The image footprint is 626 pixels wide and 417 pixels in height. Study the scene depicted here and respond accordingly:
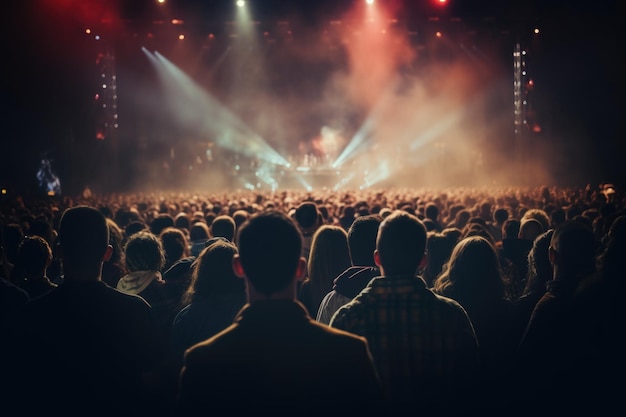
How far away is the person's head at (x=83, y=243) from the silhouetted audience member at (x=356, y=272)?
1.51 metres

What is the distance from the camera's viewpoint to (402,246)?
319 cm

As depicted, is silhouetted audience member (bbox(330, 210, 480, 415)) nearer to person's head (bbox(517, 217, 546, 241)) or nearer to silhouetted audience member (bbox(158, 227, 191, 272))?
silhouetted audience member (bbox(158, 227, 191, 272))

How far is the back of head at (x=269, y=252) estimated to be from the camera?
2.37 meters

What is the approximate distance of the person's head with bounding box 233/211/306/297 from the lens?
237 cm

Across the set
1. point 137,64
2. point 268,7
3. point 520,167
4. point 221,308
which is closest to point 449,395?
point 221,308

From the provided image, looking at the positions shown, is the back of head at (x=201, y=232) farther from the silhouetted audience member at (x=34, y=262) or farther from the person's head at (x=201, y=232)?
the silhouetted audience member at (x=34, y=262)

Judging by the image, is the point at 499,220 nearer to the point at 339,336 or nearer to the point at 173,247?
the point at 173,247

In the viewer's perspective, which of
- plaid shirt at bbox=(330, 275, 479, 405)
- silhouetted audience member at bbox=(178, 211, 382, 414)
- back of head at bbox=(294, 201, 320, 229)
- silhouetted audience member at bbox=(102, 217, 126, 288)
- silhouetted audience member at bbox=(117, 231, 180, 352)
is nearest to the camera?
silhouetted audience member at bbox=(178, 211, 382, 414)

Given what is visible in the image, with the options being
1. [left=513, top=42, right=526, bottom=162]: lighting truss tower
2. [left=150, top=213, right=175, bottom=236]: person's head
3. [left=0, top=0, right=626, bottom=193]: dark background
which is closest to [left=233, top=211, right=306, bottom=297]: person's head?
[left=150, top=213, right=175, bottom=236]: person's head

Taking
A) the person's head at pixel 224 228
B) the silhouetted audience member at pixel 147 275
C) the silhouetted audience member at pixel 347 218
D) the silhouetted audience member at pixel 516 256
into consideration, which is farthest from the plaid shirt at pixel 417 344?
the silhouetted audience member at pixel 347 218

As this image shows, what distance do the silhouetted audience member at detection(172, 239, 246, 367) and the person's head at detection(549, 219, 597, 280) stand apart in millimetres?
1848

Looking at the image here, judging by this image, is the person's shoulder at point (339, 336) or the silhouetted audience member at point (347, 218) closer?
the person's shoulder at point (339, 336)

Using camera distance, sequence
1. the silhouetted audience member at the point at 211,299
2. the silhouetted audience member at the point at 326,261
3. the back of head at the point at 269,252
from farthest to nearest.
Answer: the silhouetted audience member at the point at 326,261
the silhouetted audience member at the point at 211,299
the back of head at the point at 269,252

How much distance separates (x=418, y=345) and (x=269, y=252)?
41.0 inches
